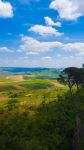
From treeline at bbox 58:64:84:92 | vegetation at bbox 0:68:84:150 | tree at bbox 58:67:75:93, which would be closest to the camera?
vegetation at bbox 0:68:84:150

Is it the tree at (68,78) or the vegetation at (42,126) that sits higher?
the tree at (68,78)

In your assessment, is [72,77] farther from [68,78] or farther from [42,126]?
[42,126]

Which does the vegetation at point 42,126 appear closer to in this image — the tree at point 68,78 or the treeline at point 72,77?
the tree at point 68,78

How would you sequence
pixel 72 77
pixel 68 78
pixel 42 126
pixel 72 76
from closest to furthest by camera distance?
pixel 42 126, pixel 68 78, pixel 72 76, pixel 72 77

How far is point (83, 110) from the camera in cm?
14325

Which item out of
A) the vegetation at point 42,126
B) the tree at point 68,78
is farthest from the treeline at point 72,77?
the vegetation at point 42,126

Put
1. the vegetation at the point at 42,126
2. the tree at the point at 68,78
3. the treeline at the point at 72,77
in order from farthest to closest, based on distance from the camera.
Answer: the tree at the point at 68,78
the treeline at the point at 72,77
the vegetation at the point at 42,126

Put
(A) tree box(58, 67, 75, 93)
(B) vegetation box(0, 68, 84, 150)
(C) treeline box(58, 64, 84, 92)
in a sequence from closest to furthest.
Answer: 1. (B) vegetation box(0, 68, 84, 150)
2. (C) treeline box(58, 64, 84, 92)
3. (A) tree box(58, 67, 75, 93)

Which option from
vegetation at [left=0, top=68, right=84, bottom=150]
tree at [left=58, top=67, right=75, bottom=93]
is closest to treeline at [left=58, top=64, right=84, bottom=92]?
tree at [left=58, top=67, right=75, bottom=93]

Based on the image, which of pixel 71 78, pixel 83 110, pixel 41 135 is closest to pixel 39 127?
pixel 41 135

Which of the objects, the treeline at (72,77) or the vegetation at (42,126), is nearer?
the vegetation at (42,126)

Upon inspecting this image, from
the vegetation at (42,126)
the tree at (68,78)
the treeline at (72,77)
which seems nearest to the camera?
the vegetation at (42,126)

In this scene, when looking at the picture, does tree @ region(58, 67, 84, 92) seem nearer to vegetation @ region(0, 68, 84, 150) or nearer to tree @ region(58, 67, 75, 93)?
tree @ region(58, 67, 75, 93)

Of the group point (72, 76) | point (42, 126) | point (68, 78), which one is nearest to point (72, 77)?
point (72, 76)
